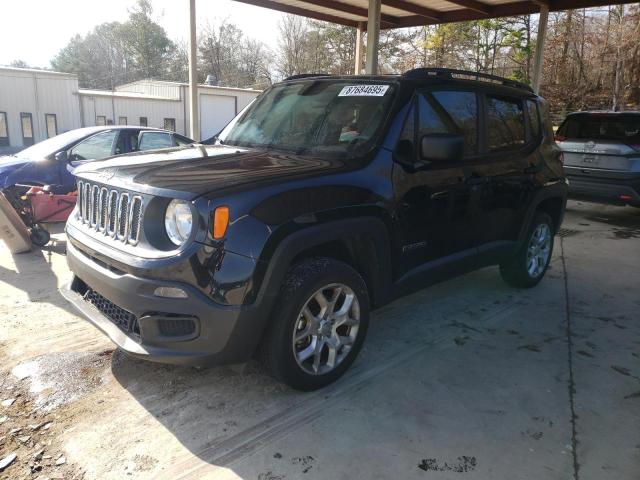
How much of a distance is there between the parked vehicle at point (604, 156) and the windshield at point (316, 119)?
19.2 ft

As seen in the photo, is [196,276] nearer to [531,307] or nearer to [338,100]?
[338,100]

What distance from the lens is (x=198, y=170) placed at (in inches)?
115

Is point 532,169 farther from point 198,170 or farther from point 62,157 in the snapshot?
point 62,157

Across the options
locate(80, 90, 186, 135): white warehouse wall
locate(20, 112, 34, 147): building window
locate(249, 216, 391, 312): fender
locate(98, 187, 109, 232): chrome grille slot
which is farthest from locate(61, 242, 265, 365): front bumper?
locate(80, 90, 186, 135): white warehouse wall

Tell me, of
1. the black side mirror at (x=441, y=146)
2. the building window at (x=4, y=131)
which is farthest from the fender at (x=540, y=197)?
the building window at (x=4, y=131)

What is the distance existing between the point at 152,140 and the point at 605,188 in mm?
7233

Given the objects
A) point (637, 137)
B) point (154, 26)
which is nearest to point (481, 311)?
point (637, 137)

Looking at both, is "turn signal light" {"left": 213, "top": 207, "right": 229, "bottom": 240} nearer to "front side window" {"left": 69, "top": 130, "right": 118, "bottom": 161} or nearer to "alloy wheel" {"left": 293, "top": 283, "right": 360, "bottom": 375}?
"alloy wheel" {"left": 293, "top": 283, "right": 360, "bottom": 375}

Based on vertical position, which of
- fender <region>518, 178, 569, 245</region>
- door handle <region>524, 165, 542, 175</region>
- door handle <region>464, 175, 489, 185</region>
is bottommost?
fender <region>518, 178, 569, 245</region>

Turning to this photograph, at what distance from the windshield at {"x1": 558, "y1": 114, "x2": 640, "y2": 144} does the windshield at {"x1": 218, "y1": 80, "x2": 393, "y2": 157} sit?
607 centimetres

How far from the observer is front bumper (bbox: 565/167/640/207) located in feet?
25.1

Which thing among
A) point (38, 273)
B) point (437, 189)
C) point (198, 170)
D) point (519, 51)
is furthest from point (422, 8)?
point (519, 51)

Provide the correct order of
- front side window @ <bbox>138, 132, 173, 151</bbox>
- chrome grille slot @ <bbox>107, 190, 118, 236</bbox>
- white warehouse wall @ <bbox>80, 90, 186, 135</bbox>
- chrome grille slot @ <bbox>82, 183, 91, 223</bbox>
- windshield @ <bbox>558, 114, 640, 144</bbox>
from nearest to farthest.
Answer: chrome grille slot @ <bbox>107, 190, 118, 236</bbox> → chrome grille slot @ <bbox>82, 183, 91, 223</bbox> → windshield @ <bbox>558, 114, 640, 144</bbox> → front side window @ <bbox>138, 132, 173, 151</bbox> → white warehouse wall @ <bbox>80, 90, 186, 135</bbox>

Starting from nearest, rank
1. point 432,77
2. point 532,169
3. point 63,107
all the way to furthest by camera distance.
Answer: point 432,77 → point 532,169 → point 63,107
